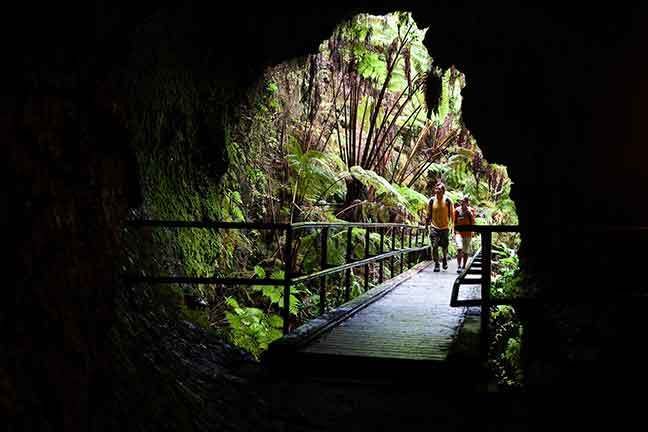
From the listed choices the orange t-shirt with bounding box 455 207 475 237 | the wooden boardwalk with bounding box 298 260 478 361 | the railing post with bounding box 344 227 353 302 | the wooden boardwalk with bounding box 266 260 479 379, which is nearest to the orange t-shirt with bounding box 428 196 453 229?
the orange t-shirt with bounding box 455 207 475 237

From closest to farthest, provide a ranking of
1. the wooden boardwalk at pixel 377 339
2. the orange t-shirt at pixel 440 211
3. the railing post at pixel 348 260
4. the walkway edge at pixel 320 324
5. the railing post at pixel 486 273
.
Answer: the railing post at pixel 486 273 < the wooden boardwalk at pixel 377 339 < the walkway edge at pixel 320 324 < the railing post at pixel 348 260 < the orange t-shirt at pixel 440 211

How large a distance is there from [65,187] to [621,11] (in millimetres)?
5313

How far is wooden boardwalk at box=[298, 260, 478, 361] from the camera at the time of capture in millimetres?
4582

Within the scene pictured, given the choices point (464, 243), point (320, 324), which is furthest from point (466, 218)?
point (320, 324)

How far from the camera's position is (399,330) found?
553cm

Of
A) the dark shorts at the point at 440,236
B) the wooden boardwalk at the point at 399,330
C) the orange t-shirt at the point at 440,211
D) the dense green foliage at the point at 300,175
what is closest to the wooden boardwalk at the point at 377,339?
the wooden boardwalk at the point at 399,330

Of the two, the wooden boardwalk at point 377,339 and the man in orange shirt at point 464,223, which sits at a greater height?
the man in orange shirt at point 464,223

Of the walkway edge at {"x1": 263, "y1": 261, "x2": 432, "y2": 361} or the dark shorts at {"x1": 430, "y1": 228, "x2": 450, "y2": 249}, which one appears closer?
the walkway edge at {"x1": 263, "y1": 261, "x2": 432, "y2": 361}

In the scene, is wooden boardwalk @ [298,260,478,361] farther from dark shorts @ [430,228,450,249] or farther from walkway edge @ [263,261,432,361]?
dark shorts @ [430,228,450,249]

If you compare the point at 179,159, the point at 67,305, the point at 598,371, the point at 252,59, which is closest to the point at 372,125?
the point at 252,59

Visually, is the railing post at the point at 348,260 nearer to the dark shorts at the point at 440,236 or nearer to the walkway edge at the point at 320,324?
the walkway edge at the point at 320,324

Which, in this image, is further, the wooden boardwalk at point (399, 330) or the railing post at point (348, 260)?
the railing post at point (348, 260)

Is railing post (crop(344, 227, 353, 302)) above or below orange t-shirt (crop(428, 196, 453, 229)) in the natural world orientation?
below

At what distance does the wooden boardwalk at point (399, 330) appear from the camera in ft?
15.0
